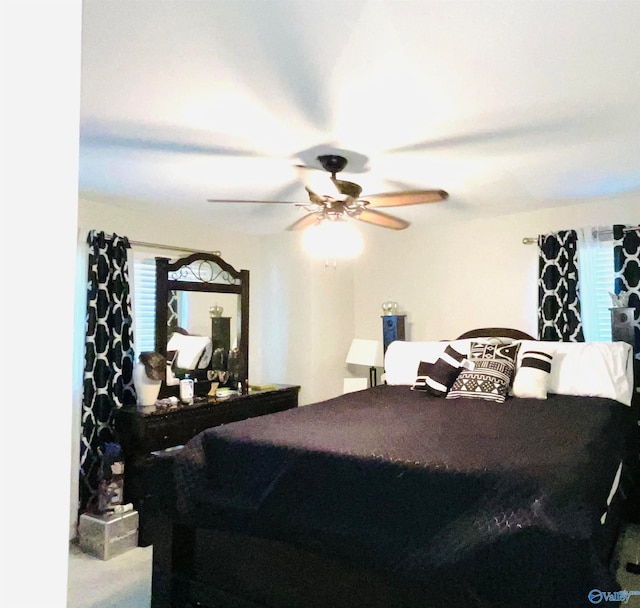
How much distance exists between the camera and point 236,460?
6.92ft

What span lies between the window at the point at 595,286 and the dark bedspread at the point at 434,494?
1276 millimetres

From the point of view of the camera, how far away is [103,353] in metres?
3.37

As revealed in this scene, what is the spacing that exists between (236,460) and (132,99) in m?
1.51

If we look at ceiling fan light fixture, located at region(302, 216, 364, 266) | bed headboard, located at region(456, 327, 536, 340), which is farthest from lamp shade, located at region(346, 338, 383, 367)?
ceiling fan light fixture, located at region(302, 216, 364, 266)

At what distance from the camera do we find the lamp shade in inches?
178

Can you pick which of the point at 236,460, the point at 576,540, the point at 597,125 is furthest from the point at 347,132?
the point at 576,540

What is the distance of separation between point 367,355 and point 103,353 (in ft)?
7.25

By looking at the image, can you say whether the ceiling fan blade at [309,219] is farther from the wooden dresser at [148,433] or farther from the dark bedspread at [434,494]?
the wooden dresser at [148,433]

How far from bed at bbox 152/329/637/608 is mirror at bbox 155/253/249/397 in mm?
1460

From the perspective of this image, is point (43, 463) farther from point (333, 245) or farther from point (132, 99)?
point (333, 245)

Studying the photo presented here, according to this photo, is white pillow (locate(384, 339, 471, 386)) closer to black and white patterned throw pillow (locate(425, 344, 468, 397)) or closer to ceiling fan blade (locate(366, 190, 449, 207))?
black and white patterned throw pillow (locate(425, 344, 468, 397))

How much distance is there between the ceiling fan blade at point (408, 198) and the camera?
8.61ft

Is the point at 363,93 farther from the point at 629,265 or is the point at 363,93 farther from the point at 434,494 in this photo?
the point at 629,265

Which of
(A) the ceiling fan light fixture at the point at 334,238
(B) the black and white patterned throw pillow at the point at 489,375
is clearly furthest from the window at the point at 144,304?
(B) the black and white patterned throw pillow at the point at 489,375
